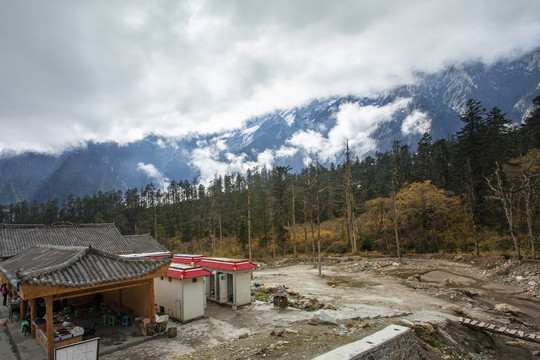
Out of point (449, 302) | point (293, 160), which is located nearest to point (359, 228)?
point (449, 302)

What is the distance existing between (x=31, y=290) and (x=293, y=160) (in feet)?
441

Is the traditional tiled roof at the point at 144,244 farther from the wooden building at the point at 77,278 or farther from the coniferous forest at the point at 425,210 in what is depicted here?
the wooden building at the point at 77,278

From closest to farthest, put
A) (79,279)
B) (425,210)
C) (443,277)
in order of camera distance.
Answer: (79,279)
(443,277)
(425,210)

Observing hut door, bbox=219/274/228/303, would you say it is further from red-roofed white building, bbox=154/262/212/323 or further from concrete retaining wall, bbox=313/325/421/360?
concrete retaining wall, bbox=313/325/421/360

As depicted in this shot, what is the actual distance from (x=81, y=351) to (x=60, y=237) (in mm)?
17017

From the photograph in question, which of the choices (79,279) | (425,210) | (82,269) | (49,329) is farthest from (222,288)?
(425,210)

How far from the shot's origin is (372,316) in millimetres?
10828

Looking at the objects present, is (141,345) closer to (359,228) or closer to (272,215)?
(272,215)

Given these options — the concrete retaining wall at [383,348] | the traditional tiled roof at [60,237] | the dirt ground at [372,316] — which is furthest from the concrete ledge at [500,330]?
the traditional tiled roof at [60,237]

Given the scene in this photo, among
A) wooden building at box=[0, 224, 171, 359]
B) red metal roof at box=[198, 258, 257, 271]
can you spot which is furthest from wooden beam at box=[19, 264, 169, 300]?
red metal roof at box=[198, 258, 257, 271]

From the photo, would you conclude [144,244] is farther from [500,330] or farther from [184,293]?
[500,330]

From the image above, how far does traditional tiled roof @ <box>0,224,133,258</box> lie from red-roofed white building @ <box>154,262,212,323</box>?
8.61 m

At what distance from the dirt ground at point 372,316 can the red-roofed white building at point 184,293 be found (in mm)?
458

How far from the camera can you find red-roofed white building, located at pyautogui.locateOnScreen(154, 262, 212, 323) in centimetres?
1080
